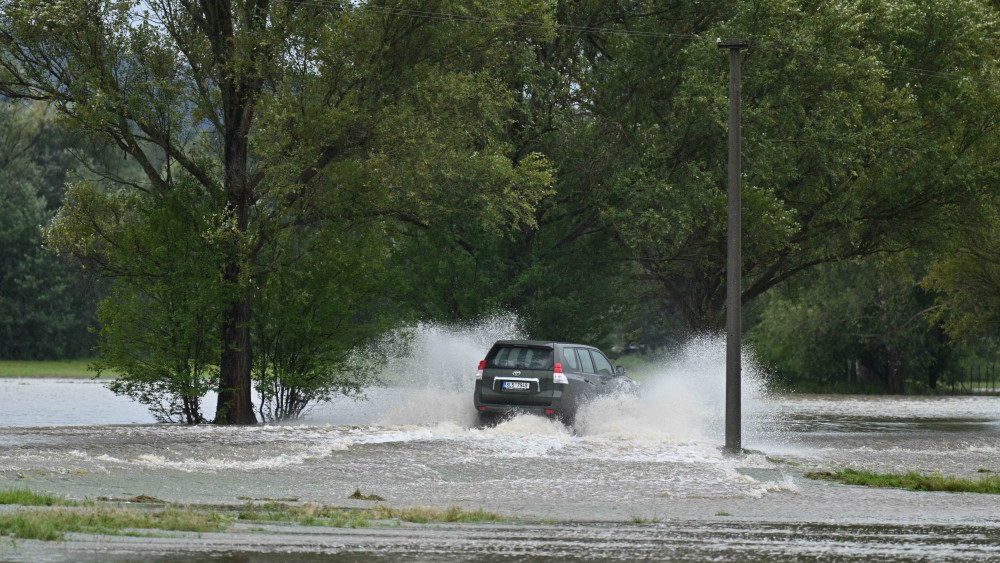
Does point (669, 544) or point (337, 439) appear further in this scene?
point (337, 439)

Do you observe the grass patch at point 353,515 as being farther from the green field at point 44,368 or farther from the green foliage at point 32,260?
the green foliage at point 32,260

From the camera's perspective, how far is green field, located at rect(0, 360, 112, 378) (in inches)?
2618

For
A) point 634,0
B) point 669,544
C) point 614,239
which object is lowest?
point 669,544

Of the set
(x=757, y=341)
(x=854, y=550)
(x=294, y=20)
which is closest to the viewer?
Result: (x=854, y=550)

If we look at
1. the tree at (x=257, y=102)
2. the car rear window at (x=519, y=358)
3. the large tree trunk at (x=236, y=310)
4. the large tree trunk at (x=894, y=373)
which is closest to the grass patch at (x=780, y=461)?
the car rear window at (x=519, y=358)

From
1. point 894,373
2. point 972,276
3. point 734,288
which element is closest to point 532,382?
point 734,288

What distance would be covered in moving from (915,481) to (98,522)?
10051mm

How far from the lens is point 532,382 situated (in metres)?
22.4

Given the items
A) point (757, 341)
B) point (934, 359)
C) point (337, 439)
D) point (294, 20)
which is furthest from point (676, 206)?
point (757, 341)

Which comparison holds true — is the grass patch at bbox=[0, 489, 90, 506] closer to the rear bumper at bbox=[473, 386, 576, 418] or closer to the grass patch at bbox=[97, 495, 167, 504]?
the grass patch at bbox=[97, 495, 167, 504]

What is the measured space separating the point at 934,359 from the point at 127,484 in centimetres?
5146

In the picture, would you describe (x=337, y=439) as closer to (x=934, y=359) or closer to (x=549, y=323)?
(x=549, y=323)

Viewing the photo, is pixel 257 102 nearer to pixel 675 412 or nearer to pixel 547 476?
pixel 675 412

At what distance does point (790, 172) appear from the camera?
112 ft
